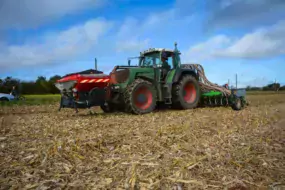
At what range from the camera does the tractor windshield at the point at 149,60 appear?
417 inches

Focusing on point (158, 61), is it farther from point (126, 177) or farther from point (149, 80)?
point (126, 177)

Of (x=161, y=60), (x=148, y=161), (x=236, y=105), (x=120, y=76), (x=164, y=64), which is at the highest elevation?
(x=161, y=60)

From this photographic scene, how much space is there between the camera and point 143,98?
9.47 meters

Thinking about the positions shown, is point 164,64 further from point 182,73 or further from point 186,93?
point 186,93

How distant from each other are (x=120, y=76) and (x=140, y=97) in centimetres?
104

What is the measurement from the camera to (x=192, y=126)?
19.1 ft

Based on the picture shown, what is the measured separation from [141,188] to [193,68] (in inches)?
400

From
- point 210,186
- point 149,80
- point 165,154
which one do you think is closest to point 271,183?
point 210,186

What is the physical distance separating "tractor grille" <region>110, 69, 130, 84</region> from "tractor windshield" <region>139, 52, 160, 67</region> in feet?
4.92

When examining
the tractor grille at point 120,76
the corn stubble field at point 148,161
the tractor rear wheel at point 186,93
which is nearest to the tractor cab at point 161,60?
the tractor rear wheel at point 186,93

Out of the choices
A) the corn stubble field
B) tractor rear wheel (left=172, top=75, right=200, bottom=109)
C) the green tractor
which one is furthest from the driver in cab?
the corn stubble field

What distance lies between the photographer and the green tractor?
363 inches

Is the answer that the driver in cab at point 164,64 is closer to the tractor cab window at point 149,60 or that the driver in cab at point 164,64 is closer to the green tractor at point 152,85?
the green tractor at point 152,85

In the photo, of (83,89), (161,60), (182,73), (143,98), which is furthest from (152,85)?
(83,89)
